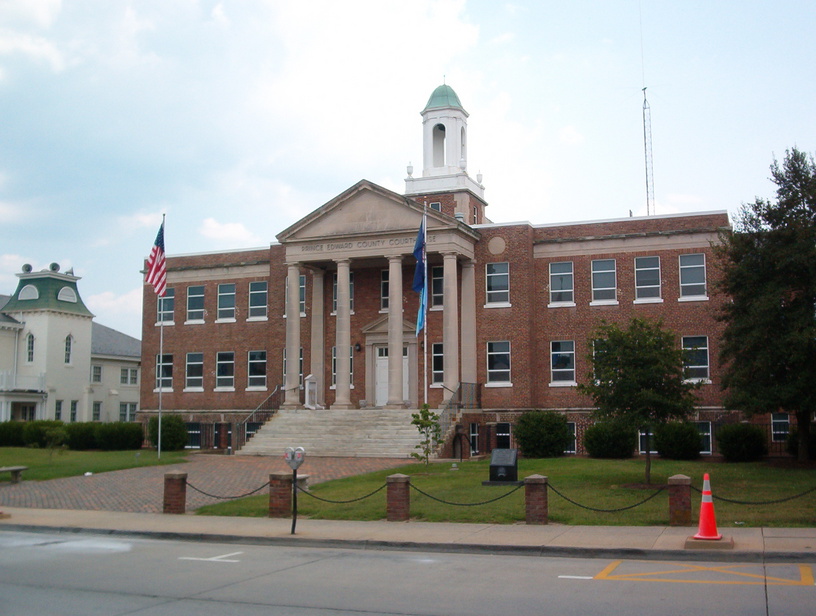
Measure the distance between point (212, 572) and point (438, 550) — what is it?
4.13m

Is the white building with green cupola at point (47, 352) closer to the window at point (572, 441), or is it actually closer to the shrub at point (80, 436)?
the shrub at point (80, 436)

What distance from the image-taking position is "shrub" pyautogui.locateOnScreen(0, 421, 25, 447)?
42.2 metres

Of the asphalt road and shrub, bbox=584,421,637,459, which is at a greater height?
shrub, bbox=584,421,637,459

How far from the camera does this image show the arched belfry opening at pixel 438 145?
165 feet

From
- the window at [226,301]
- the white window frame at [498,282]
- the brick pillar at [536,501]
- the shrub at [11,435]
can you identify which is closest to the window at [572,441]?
the white window frame at [498,282]

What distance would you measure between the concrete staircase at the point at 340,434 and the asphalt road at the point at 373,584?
17367 mm

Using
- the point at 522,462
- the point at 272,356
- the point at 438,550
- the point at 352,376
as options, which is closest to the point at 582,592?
the point at 438,550

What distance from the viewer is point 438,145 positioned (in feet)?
167

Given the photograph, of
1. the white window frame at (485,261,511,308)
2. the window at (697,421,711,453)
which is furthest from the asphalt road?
the white window frame at (485,261,511,308)

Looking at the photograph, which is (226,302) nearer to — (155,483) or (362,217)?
(362,217)

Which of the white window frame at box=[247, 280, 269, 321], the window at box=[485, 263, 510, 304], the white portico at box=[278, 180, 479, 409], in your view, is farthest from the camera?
the white window frame at box=[247, 280, 269, 321]

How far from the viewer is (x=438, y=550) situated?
15312 millimetres

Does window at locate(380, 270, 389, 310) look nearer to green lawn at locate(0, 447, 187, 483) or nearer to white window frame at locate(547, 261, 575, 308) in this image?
white window frame at locate(547, 261, 575, 308)

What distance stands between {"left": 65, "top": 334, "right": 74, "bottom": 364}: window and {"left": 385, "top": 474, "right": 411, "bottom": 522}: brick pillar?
44.9 metres
